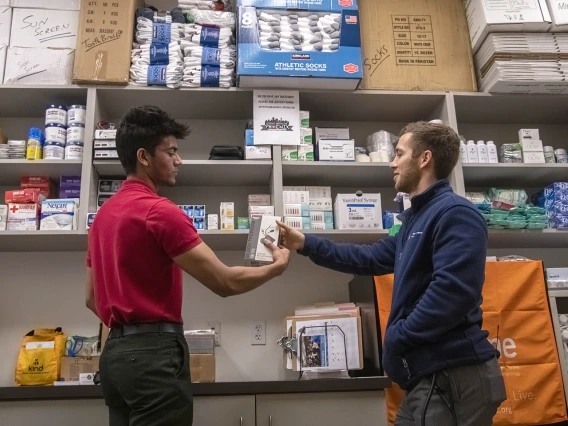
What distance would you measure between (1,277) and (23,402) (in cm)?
95

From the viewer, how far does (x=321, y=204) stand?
2512 mm

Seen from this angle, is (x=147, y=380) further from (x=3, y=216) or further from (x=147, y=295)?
(x=3, y=216)

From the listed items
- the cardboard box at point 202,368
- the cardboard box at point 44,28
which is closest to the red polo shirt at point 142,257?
the cardboard box at point 202,368

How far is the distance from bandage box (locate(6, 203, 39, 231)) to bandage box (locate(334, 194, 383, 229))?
1444mm

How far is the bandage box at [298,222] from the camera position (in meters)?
2.40

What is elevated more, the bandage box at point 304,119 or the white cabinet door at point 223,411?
the bandage box at point 304,119

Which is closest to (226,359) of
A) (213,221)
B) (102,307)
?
(213,221)

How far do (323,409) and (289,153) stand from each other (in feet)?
3.97

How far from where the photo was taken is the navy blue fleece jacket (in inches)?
52.0

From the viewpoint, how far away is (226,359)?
2.57 meters

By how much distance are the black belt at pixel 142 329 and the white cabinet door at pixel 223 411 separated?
2.05ft

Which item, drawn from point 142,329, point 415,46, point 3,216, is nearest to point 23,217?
point 3,216

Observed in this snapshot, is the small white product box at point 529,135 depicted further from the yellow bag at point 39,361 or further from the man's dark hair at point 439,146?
the yellow bag at point 39,361

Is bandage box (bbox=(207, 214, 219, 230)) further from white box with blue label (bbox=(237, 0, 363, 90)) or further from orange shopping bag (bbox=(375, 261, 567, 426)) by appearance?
orange shopping bag (bbox=(375, 261, 567, 426))
